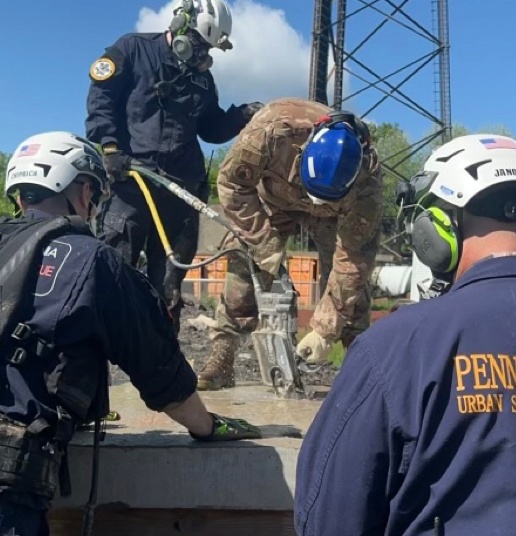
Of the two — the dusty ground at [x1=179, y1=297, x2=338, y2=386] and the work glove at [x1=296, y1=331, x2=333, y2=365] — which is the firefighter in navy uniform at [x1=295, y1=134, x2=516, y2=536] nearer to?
the work glove at [x1=296, y1=331, x2=333, y2=365]

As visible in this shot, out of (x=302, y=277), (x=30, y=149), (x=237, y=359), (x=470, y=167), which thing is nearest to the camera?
(x=470, y=167)

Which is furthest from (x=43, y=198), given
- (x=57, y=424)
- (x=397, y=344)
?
(x=397, y=344)

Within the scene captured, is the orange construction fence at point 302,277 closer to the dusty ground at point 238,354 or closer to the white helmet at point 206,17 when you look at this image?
the dusty ground at point 238,354

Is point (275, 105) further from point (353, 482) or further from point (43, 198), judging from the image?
point (353, 482)

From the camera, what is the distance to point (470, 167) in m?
1.89

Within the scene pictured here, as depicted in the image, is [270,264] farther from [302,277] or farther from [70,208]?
[302,277]

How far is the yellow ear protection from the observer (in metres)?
4.61

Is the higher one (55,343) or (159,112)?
(159,112)

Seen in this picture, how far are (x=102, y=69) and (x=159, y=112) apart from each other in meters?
0.41

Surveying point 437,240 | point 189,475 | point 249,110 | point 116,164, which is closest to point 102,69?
point 116,164

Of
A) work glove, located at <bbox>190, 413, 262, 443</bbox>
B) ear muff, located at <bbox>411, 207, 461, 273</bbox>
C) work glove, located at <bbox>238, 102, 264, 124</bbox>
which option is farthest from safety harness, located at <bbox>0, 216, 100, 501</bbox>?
work glove, located at <bbox>238, 102, 264, 124</bbox>

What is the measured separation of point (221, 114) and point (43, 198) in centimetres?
248

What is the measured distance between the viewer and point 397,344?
1648 millimetres

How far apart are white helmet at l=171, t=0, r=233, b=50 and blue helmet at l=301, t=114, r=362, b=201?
1.11 metres
